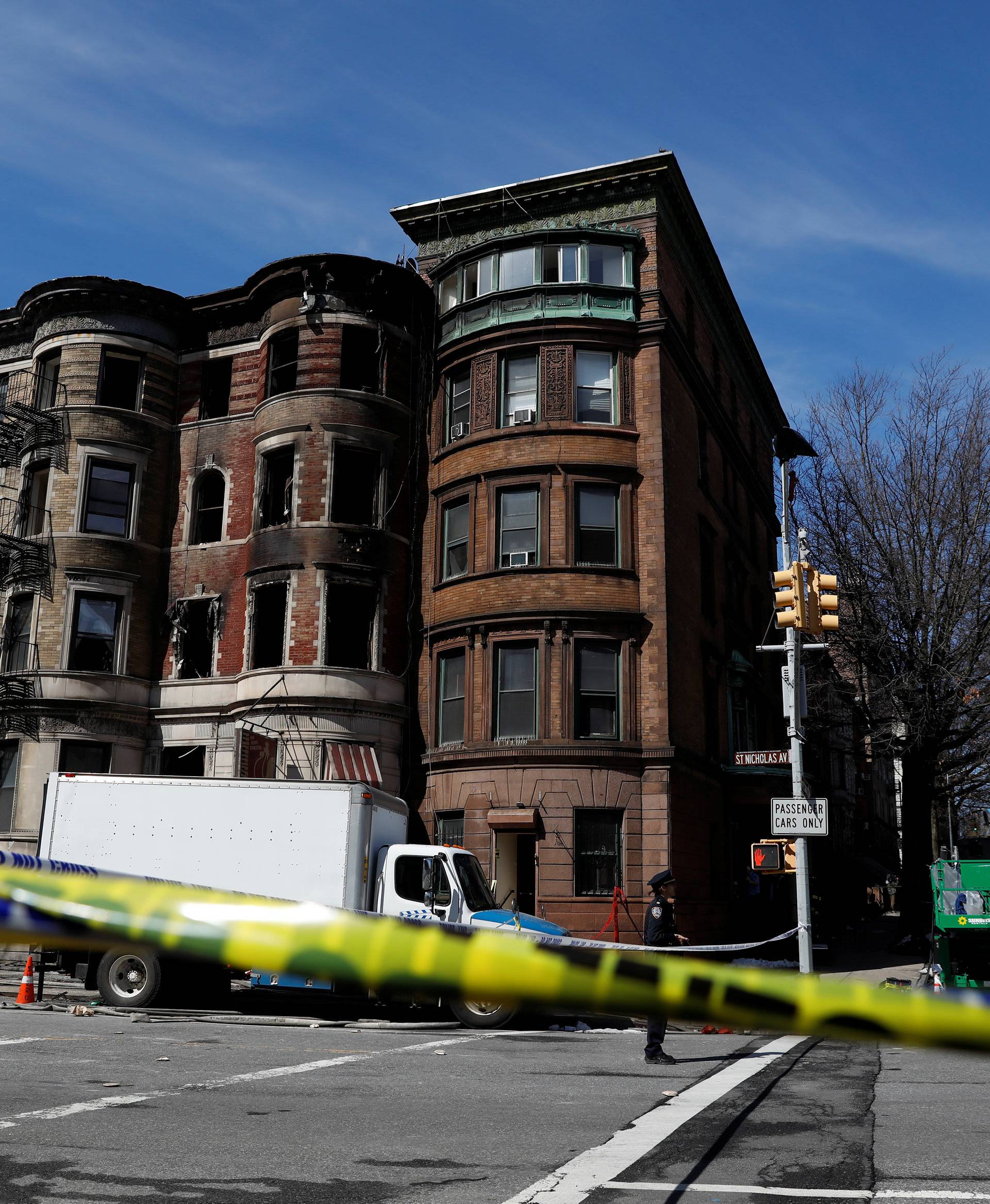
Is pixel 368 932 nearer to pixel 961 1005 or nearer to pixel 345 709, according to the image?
pixel 961 1005

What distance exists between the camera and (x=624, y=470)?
25828 mm

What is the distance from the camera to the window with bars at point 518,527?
25.6 m

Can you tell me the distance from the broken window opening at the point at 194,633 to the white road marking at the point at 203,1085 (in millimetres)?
16016

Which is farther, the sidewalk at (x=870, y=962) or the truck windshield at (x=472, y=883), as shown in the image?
the sidewalk at (x=870, y=962)

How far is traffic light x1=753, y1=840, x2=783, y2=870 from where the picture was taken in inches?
613

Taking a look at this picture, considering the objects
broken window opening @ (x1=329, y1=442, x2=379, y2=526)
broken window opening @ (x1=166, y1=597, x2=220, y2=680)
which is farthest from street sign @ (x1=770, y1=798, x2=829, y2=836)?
broken window opening @ (x1=166, y1=597, x2=220, y2=680)

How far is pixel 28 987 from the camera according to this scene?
16922 millimetres

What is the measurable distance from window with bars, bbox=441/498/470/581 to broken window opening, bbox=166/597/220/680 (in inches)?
235

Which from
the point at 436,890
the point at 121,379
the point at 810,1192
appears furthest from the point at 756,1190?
the point at 121,379

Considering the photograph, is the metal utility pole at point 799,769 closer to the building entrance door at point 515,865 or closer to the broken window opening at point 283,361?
the building entrance door at point 515,865

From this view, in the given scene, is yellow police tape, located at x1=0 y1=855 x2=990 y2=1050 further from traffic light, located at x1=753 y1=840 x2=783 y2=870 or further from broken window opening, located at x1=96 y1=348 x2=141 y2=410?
broken window opening, located at x1=96 y1=348 x2=141 y2=410

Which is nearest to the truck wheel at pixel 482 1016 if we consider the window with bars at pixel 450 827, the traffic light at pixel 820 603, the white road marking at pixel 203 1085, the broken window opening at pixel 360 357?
the white road marking at pixel 203 1085

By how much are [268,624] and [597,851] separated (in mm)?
9459

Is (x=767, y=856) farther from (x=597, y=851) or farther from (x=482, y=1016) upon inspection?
(x=597, y=851)
